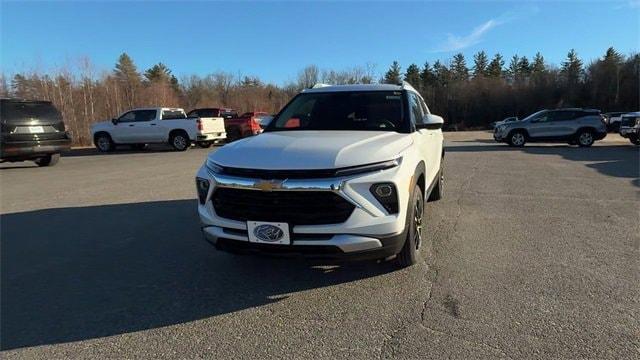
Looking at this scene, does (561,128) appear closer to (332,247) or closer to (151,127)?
(151,127)

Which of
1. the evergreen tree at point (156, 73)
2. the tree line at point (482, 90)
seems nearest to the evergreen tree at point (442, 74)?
the tree line at point (482, 90)

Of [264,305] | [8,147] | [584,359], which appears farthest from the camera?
[8,147]

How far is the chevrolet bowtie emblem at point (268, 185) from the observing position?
374 cm

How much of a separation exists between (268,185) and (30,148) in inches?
485

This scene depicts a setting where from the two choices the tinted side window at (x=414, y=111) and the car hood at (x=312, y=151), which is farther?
the tinted side window at (x=414, y=111)

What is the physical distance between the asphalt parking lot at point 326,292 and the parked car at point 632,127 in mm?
17478

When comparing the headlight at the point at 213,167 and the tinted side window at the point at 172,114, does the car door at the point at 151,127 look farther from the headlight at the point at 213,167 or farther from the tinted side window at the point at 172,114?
the headlight at the point at 213,167

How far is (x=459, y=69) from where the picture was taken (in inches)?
3730

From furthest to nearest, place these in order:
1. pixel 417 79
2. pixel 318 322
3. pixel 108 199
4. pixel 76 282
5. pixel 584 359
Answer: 1. pixel 417 79
2. pixel 108 199
3. pixel 76 282
4. pixel 318 322
5. pixel 584 359

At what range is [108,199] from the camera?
8.62m

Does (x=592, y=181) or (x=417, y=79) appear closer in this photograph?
(x=592, y=181)

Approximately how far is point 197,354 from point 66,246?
10.9 feet

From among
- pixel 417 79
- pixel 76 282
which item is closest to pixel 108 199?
pixel 76 282

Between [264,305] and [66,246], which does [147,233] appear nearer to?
[66,246]
